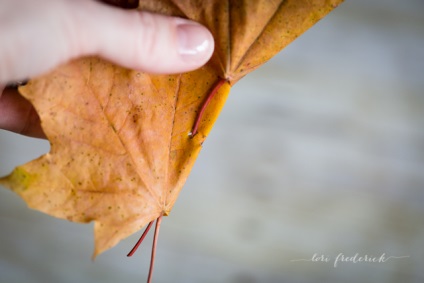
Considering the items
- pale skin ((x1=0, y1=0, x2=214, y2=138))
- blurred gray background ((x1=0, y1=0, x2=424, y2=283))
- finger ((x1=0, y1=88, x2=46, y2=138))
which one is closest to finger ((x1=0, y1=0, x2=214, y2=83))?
pale skin ((x1=0, y1=0, x2=214, y2=138))

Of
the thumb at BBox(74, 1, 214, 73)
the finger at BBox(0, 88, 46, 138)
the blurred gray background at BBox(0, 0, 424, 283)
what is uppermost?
the thumb at BBox(74, 1, 214, 73)

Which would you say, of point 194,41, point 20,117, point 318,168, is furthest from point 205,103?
point 318,168

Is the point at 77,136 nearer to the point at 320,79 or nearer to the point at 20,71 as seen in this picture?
the point at 20,71

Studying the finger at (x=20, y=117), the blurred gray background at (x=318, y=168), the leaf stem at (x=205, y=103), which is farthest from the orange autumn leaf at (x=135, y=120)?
the blurred gray background at (x=318, y=168)

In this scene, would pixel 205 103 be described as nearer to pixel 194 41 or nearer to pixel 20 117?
pixel 194 41

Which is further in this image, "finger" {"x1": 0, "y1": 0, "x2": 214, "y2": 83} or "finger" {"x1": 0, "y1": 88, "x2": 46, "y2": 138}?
"finger" {"x1": 0, "y1": 88, "x2": 46, "y2": 138}

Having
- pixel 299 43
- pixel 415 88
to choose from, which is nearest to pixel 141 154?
pixel 299 43

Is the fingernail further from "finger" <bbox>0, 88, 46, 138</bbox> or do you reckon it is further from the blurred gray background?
the blurred gray background
